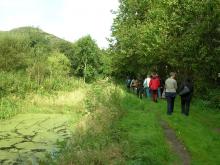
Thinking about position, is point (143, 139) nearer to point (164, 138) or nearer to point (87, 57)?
point (164, 138)

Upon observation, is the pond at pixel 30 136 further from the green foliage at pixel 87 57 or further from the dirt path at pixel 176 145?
the green foliage at pixel 87 57

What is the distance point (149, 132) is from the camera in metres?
17.1

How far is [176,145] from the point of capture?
15477mm

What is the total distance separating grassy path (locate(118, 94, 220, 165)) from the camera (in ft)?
44.4

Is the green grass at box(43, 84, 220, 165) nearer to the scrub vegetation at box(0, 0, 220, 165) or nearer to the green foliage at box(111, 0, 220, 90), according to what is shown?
the scrub vegetation at box(0, 0, 220, 165)

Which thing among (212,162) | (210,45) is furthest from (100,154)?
(210,45)

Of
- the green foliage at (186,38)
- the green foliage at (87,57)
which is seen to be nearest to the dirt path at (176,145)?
the green foliage at (186,38)

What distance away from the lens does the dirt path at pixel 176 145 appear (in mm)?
13766

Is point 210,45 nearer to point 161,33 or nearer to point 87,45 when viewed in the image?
point 161,33

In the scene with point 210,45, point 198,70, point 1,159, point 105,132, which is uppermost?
point 210,45

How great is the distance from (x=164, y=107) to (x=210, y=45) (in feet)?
25.0

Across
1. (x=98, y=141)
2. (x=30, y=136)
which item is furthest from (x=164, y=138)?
(x=30, y=136)

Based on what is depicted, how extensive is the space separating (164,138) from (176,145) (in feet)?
3.09

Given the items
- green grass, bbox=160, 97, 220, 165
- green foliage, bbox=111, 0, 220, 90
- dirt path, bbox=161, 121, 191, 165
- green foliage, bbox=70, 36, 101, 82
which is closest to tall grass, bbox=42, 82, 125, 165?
dirt path, bbox=161, 121, 191, 165
